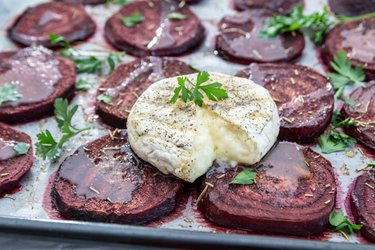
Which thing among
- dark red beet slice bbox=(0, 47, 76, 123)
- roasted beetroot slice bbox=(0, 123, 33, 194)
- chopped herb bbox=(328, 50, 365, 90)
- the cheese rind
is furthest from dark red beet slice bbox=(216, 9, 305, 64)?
roasted beetroot slice bbox=(0, 123, 33, 194)

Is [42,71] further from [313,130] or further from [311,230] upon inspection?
[311,230]

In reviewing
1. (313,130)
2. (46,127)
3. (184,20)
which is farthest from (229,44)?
(46,127)

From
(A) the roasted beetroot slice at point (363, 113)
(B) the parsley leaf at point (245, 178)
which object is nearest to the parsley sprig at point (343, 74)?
(A) the roasted beetroot slice at point (363, 113)

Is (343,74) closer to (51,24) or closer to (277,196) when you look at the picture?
(277,196)

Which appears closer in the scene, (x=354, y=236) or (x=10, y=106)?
(x=354, y=236)

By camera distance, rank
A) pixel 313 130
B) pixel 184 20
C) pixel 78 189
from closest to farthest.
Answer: pixel 78 189 < pixel 313 130 < pixel 184 20

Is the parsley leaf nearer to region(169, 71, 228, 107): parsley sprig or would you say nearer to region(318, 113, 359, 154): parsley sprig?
region(169, 71, 228, 107): parsley sprig

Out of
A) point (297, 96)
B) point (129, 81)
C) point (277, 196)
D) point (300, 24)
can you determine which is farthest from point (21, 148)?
point (300, 24)
